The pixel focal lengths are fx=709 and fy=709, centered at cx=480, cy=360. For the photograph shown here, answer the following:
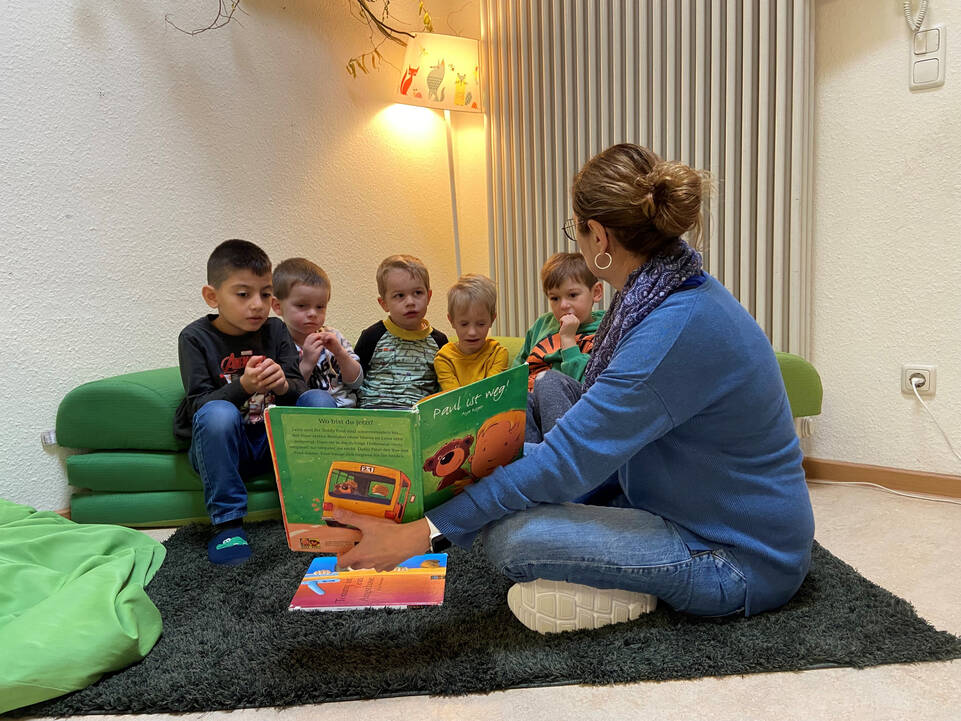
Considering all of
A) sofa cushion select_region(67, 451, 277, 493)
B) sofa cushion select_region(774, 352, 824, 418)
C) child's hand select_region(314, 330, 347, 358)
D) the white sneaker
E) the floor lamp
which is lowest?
the white sneaker

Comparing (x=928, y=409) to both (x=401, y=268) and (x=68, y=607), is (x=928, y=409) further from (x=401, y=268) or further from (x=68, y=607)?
(x=68, y=607)

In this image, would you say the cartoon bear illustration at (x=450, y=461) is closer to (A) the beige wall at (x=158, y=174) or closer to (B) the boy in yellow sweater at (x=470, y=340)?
(B) the boy in yellow sweater at (x=470, y=340)

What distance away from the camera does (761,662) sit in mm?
1178

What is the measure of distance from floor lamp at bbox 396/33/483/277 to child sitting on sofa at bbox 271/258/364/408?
1.11 meters

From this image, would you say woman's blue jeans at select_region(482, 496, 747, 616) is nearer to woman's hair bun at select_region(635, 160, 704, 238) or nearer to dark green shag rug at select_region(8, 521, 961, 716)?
dark green shag rug at select_region(8, 521, 961, 716)

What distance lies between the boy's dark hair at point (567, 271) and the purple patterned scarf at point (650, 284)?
0.90 m

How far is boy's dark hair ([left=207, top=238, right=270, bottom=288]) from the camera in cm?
204

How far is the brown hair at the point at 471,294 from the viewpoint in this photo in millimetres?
2238

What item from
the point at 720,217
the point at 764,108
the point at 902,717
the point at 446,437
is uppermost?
the point at 764,108

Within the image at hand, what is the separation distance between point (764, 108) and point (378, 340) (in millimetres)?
1547

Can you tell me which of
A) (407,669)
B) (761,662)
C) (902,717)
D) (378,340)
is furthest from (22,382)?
(902,717)

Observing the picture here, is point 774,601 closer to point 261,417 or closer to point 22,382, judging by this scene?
point 261,417

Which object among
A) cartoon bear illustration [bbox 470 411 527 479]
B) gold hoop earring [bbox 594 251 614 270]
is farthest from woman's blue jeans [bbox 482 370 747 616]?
gold hoop earring [bbox 594 251 614 270]

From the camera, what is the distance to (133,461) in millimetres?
2051
